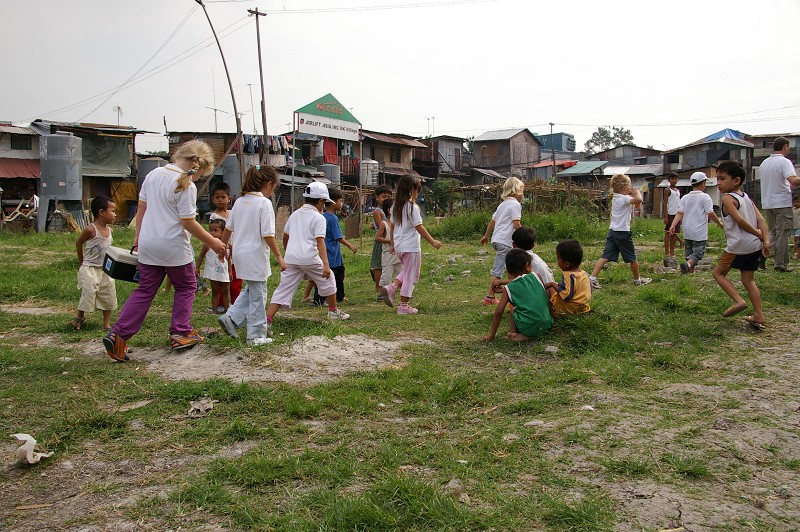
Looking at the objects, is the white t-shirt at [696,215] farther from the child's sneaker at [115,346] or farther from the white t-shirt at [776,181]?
the child's sneaker at [115,346]

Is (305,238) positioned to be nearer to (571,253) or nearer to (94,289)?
(94,289)

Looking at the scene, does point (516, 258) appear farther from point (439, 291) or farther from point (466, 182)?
point (466, 182)

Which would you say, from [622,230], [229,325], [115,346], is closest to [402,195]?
[229,325]

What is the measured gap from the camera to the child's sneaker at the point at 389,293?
26.9ft

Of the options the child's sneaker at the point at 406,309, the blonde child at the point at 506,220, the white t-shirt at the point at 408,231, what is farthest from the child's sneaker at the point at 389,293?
the blonde child at the point at 506,220

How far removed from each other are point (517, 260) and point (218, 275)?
3631mm

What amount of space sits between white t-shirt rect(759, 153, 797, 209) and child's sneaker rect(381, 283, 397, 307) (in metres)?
6.05

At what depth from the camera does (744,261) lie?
657cm

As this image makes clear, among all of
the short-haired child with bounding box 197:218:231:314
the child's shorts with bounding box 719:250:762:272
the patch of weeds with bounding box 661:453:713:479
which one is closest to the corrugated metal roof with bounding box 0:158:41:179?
the short-haired child with bounding box 197:218:231:314

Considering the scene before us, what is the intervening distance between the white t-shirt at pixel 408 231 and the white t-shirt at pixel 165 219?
10.1 ft

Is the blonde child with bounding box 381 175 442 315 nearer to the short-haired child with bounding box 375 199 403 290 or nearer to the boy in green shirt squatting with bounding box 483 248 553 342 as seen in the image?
the short-haired child with bounding box 375 199 403 290

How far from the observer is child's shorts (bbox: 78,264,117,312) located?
6805 millimetres

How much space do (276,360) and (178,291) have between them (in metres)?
1.14

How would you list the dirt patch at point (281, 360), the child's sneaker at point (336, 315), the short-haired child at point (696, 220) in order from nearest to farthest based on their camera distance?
the dirt patch at point (281, 360)
the child's sneaker at point (336, 315)
the short-haired child at point (696, 220)
